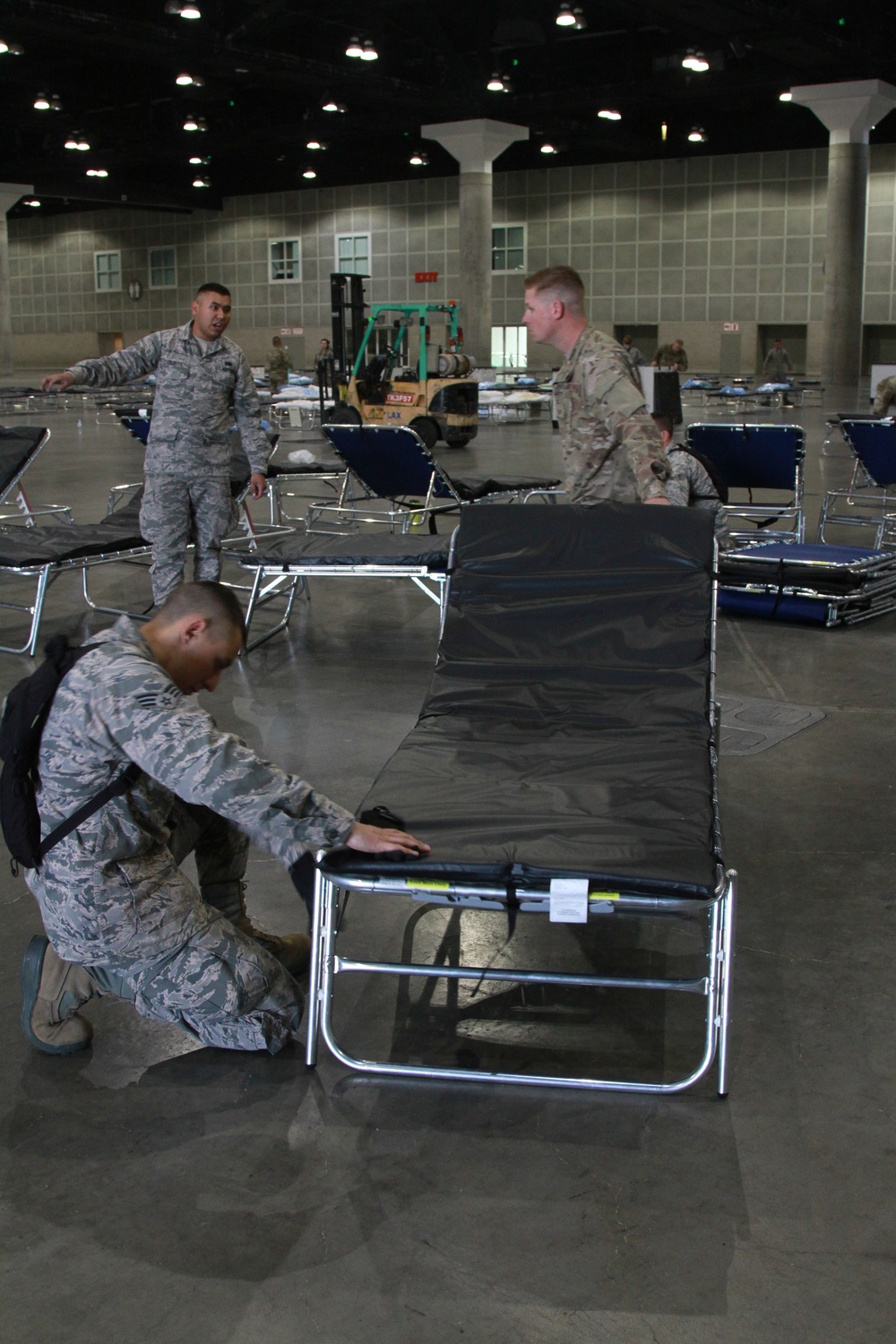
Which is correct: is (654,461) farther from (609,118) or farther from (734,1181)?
(609,118)

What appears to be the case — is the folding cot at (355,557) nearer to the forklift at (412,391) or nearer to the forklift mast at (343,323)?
the forklift at (412,391)

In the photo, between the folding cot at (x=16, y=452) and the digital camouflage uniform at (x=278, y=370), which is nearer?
the folding cot at (x=16, y=452)

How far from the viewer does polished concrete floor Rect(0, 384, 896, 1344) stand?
1.68 meters

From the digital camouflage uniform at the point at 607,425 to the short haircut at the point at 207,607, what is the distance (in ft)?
5.91

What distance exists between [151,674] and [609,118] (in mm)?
27237

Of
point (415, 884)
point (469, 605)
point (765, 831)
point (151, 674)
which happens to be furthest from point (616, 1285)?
point (469, 605)

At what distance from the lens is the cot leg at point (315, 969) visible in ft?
7.31

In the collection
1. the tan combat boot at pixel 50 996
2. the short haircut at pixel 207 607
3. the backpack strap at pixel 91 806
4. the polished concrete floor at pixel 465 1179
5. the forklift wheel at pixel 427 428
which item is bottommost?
the polished concrete floor at pixel 465 1179

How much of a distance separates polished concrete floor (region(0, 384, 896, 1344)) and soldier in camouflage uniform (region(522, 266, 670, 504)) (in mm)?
1344

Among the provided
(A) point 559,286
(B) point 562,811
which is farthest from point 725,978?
(A) point 559,286

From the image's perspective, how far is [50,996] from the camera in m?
2.31

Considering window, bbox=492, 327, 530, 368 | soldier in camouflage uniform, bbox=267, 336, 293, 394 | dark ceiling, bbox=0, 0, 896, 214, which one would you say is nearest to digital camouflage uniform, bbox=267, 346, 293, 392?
soldier in camouflage uniform, bbox=267, 336, 293, 394

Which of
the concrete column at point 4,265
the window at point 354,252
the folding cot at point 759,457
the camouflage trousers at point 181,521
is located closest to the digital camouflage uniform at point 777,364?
the window at point 354,252

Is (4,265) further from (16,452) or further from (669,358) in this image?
(16,452)
